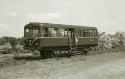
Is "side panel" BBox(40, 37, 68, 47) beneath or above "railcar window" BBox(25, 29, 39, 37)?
beneath

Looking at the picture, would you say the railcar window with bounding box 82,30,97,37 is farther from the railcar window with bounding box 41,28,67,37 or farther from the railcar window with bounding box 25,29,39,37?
the railcar window with bounding box 25,29,39,37

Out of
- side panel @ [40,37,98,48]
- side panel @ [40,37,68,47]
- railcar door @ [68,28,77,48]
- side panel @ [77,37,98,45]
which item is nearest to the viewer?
side panel @ [40,37,68,47]

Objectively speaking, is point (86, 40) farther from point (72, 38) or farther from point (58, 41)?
point (58, 41)

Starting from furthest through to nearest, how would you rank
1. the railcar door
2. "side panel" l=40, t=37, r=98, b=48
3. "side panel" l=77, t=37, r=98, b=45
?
"side panel" l=77, t=37, r=98, b=45 → the railcar door → "side panel" l=40, t=37, r=98, b=48

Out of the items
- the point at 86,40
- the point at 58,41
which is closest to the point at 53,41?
the point at 58,41

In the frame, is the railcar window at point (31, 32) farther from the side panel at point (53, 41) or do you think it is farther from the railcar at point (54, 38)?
the side panel at point (53, 41)

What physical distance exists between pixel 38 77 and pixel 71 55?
1555 cm

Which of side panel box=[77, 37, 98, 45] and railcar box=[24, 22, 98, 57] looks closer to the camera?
railcar box=[24, 22, 98, 57]

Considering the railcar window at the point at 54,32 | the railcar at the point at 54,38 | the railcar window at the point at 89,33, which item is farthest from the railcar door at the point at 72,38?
the railcar window at the point at 89,33

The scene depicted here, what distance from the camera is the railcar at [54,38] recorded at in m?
24.4

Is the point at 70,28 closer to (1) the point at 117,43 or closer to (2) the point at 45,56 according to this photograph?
(2) the point at 45,56

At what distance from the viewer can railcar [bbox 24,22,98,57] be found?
24.4 meters

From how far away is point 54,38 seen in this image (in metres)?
25.4

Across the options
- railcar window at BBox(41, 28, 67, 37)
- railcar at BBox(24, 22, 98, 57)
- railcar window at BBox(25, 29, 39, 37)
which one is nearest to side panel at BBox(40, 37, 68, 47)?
railcar at BBox(24, 22, 98, 57)
